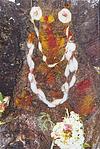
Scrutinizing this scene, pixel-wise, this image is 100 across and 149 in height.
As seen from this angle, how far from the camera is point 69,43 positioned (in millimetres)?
1440

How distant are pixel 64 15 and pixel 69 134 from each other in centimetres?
43

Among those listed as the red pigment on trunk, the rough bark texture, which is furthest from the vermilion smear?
the red pigment on trunk

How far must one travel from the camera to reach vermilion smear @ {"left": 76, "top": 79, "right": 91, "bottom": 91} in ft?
4.75

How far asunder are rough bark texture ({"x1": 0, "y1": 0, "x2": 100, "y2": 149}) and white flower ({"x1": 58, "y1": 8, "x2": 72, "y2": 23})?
0.02 m

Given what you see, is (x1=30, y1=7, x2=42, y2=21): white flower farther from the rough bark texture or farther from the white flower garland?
the white flower garland

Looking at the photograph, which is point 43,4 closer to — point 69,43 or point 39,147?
point 69,43

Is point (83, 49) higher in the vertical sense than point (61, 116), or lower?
higher

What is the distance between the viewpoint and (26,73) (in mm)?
1479

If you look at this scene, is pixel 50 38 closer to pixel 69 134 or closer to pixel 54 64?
pixel 54 64

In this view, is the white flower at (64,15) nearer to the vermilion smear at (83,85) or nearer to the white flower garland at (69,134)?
the vermilion smear at (83,85)

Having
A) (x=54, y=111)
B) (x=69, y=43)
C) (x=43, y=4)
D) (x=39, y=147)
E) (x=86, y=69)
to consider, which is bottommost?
(x=39, y=147)

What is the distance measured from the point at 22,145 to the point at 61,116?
178 mm

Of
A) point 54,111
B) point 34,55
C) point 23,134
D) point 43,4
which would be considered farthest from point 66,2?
point 23,134

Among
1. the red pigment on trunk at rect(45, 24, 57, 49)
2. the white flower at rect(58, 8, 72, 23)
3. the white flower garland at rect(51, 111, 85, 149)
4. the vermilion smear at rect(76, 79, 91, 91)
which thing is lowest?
the white flower garland at rect(51, 111, 85, 149)
